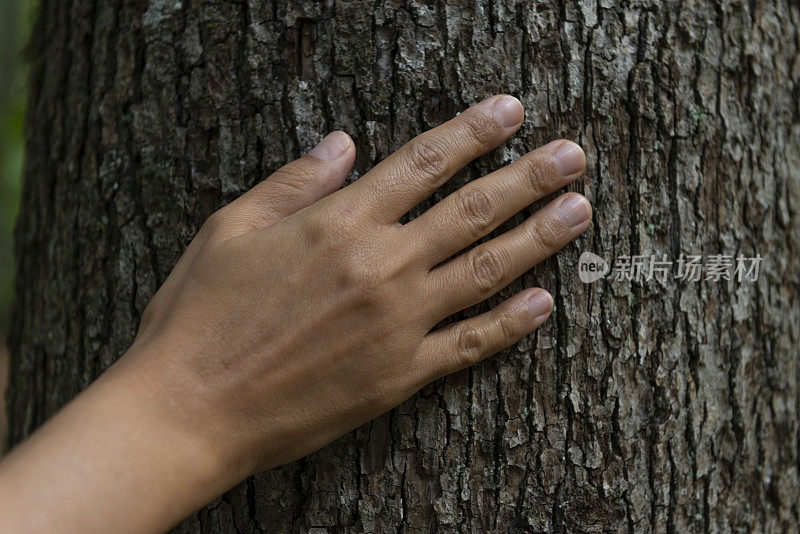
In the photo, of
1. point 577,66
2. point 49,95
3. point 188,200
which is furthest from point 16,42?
point 577,66

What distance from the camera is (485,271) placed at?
121 centimetres

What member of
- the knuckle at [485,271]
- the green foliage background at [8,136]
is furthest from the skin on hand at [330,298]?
the green foliage background at [8,136]

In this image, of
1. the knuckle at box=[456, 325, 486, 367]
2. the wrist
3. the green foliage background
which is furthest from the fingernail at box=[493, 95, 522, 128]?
the green foliage background

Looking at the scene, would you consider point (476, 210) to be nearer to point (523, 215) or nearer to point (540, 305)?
point (523, 215)

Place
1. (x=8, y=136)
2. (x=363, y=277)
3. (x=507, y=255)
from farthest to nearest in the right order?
(x=8, y=136) → (x=507, y=255) → (x=363, y=277)

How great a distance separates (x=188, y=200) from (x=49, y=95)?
2.60 feet

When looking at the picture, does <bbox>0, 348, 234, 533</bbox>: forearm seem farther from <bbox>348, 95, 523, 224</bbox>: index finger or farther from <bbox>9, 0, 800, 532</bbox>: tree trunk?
<bbox>348, 95, 523, 224</bbox>: index finger

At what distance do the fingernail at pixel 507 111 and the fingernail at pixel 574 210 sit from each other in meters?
0.21

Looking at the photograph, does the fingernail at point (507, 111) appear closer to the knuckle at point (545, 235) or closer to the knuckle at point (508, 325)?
the knuckle at point (545, 235)

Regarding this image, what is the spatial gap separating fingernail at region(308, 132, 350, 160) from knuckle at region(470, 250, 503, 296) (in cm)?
38

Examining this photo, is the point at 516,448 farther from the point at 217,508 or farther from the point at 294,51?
the point at 294,51

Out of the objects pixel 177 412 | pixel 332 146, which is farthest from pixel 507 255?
pixel 177 412

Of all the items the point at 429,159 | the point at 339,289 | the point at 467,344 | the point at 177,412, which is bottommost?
the point at 467,344

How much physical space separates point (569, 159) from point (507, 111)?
18 cm
